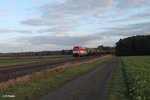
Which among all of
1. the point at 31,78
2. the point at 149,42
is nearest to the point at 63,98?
the point at 31,78

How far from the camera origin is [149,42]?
187000mm

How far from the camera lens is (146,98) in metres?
16.7

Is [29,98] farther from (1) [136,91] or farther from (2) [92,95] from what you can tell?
(1) [136,91]

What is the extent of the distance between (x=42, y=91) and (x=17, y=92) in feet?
5.58

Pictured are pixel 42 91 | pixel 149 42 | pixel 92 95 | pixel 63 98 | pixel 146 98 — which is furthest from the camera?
pixel 149 42

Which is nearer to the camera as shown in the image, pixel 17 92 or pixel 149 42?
pixel 17 92

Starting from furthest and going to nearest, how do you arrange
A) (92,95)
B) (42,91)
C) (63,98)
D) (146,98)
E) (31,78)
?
(31,78)
(42,91)
(92,95)
(63,98)
(146,98)

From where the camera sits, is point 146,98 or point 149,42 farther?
point 149,42

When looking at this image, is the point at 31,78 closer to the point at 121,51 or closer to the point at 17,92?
the point at 17,92

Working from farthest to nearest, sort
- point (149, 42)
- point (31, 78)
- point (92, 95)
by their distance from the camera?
point (149, 42), point (31, 78), point (92, 95)

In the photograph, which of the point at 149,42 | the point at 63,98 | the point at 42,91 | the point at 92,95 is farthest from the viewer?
the point at 149,42

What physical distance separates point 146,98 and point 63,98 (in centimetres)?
405

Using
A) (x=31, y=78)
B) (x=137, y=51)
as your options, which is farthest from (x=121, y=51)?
(x=31, y=78)

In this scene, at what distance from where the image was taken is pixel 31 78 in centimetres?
2811
